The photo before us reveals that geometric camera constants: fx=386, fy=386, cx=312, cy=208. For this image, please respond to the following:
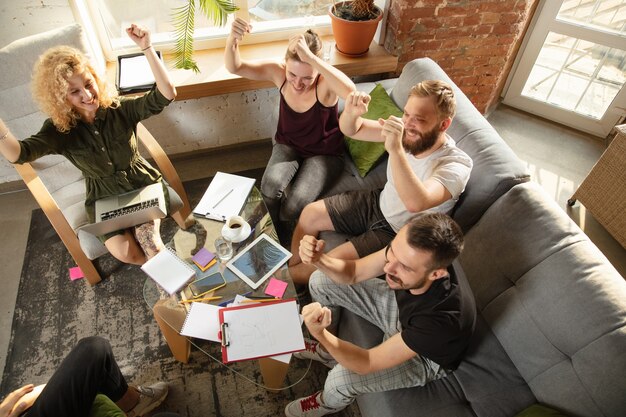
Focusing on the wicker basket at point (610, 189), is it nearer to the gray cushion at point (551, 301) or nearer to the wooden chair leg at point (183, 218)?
the gray cushion at point (551, 301)

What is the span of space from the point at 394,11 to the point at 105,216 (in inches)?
88.6

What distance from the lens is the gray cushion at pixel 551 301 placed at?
1339 millimetres

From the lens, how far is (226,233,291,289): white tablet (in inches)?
70.2

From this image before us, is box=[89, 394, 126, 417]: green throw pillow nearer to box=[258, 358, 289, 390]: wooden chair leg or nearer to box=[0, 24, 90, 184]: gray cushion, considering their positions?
box=[258, 358, 289, 390]: wooden chair leg

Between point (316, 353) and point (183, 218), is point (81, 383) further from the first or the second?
point (183, 218)

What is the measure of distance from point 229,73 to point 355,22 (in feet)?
3.00

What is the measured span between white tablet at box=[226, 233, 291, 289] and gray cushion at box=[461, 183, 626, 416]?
90 cm

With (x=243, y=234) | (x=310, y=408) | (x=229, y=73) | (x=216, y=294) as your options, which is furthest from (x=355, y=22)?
(x=310, y=408)

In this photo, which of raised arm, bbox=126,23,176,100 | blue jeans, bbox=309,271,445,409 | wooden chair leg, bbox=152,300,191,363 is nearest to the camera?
blue jeans, bbox=309,271,445,409

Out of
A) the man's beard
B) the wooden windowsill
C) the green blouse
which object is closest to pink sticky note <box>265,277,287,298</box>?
the man's beard

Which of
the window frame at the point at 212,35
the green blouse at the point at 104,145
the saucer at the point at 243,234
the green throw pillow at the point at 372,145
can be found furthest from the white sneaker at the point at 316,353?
the window frame at the point at 212,35

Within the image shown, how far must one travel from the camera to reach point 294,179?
7.81ft

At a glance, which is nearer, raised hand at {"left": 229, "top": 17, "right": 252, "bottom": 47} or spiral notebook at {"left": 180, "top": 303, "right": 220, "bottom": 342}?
spiral notebook at {"left": 180, "top": 303, "right": 220, "bottom": 342}

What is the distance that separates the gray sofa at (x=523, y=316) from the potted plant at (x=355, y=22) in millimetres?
1211
